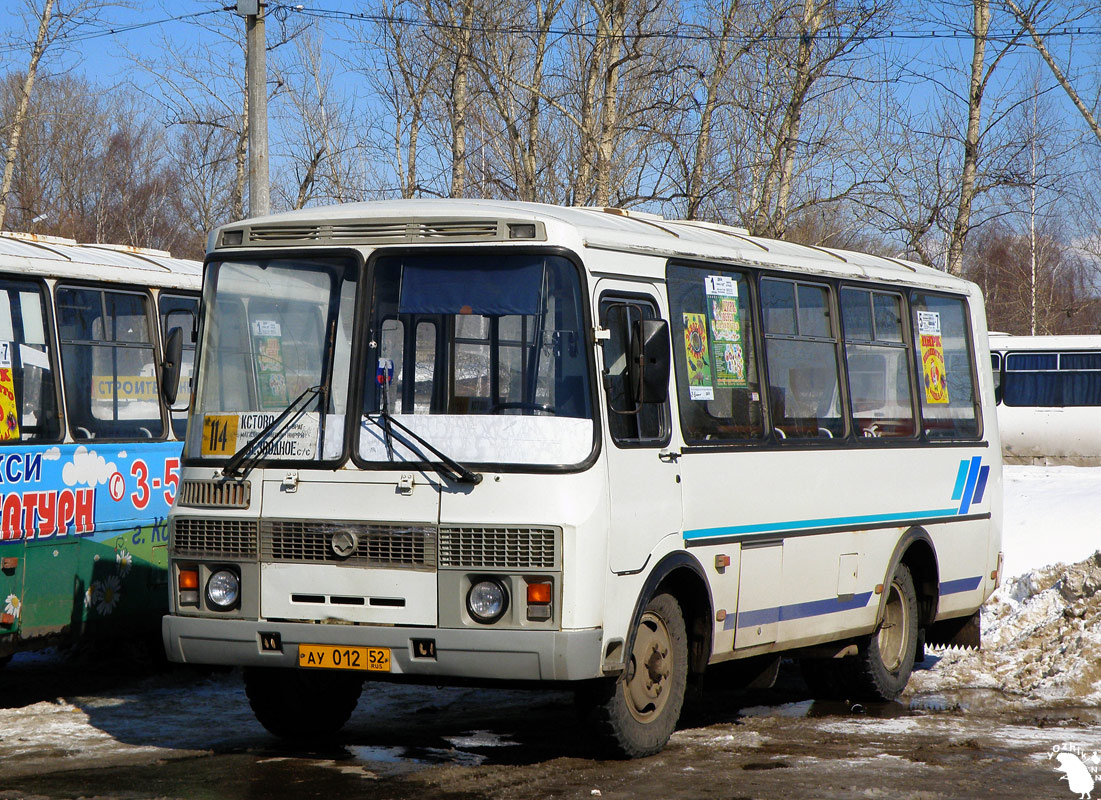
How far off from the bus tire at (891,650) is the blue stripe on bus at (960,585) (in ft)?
0.80

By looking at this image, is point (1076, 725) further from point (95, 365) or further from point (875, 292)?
point (95, 365)

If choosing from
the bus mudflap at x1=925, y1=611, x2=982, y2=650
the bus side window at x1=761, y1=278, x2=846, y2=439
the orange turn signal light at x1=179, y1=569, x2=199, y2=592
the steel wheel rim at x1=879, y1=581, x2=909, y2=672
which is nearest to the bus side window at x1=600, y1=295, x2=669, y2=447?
the bus side window at x1=761, y1=278, x2=846, y2=439

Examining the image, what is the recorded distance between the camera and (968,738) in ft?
28.1

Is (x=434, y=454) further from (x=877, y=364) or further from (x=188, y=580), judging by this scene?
(x=877, y=364)

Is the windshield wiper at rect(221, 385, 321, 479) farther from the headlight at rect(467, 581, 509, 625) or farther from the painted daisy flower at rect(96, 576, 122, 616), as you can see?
the painted daisy flower at rect(96, 576, 122, 616)

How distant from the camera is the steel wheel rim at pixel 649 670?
7.56 metres

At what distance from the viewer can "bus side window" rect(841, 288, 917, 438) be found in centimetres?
973

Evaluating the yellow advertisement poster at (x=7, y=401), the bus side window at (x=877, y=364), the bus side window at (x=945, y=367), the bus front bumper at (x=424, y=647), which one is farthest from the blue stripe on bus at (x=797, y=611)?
the yellow advertisement poster at (x=7, y=401)

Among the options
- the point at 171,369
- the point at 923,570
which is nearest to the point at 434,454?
the point at 171,369

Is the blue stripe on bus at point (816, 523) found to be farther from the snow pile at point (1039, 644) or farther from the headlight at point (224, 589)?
the headlight at point (224, 589)

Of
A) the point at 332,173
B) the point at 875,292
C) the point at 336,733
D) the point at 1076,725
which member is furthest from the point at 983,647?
the point at 332,173

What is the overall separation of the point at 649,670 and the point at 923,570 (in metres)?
3.54

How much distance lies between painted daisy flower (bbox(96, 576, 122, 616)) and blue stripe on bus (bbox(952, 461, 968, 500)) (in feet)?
19.2

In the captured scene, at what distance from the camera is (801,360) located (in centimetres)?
916
